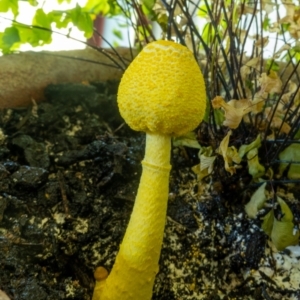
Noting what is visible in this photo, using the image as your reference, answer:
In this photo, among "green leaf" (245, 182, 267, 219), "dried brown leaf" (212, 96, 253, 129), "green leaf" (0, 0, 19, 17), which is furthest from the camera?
"green leaf" (0, 0, 19, 17)

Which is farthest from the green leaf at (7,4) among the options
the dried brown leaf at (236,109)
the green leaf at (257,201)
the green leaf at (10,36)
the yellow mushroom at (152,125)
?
the green leaf at (257,201)

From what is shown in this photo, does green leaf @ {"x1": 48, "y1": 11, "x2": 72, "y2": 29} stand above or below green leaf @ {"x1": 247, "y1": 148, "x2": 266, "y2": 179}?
above

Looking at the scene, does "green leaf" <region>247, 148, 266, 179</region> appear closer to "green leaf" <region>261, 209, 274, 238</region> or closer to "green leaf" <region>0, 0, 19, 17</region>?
"green leaf" <region>261, 209, 274, 238</region>

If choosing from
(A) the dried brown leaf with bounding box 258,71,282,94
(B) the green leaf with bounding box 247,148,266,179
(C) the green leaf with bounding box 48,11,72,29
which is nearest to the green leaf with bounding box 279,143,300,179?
(B) the green leaf with bounding box 247,148,266,179

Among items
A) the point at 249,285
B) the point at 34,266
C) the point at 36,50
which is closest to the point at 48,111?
the point at 36,50

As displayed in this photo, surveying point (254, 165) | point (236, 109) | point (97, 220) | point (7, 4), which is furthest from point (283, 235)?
point (7, 4)

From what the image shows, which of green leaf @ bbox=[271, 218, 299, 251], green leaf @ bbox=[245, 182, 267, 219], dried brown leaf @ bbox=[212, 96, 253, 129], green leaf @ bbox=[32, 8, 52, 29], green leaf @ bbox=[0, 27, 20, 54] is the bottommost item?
green leaf @ bbox=[271, 218, 299, 251]
